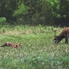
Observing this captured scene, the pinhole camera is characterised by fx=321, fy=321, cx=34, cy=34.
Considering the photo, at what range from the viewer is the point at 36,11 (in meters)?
42.8

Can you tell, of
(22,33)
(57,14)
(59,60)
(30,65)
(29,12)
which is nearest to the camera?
(30,65)

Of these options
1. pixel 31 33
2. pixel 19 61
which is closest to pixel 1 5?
pixel 31 33

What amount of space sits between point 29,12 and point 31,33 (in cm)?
1511

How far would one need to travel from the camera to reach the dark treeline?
130 ft

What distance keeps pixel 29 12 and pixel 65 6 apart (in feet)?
18.8

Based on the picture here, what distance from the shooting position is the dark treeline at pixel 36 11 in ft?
130

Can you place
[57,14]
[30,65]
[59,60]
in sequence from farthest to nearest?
1. [57,14]
2. [59,60]
3. [30,65]

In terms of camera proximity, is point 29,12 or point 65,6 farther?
point 29,12

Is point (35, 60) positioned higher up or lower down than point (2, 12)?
higher up

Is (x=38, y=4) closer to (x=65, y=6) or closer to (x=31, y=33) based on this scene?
(x=65, y=6)

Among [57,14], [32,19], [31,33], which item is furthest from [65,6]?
[31,33]

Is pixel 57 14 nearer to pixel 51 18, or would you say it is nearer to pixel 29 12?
pixel 51 18

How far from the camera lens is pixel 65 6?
39.6 meters

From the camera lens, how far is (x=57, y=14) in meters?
39.5
